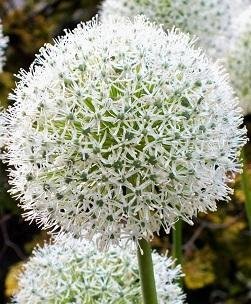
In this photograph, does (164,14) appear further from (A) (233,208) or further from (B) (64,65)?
(A) (233,208)

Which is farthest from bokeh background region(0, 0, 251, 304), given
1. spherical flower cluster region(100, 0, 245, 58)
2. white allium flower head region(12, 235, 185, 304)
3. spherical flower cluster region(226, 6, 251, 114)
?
white allium flower head region(12, 235, 185, 304)

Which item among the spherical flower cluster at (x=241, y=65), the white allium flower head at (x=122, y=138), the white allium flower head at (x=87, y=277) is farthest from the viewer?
the spherical flower cluster at (x=241, y=65)

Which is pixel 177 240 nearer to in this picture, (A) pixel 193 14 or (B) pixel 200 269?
(A) pixel 193 14

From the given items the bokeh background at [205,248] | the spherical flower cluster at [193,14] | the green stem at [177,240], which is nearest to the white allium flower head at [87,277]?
the green stem at [177,240]

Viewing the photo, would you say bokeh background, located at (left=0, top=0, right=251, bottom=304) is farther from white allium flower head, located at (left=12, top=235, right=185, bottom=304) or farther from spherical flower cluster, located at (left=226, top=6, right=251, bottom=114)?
white allium flower head, located at (left=12, top=235, right=185, bottom=304)

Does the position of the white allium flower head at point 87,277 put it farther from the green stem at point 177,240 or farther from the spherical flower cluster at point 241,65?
the spherical flower cluster at point 241,65
